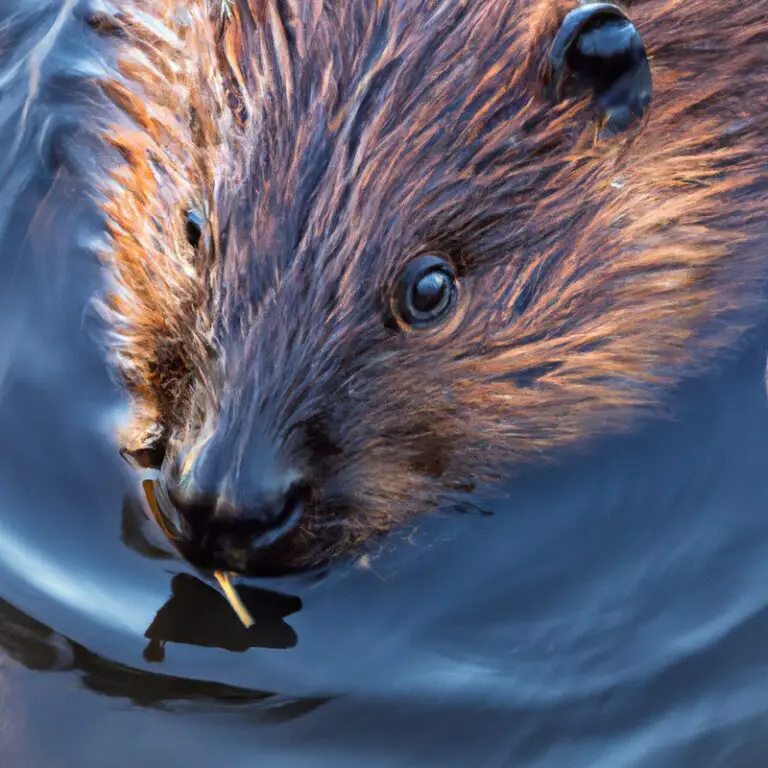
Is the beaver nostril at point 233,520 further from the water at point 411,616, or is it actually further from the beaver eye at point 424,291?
the beaver eye at point 424,291

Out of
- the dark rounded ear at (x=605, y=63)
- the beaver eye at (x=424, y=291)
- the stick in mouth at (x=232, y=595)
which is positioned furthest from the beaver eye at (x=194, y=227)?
the dark rounded ear at (x=605, y=63)

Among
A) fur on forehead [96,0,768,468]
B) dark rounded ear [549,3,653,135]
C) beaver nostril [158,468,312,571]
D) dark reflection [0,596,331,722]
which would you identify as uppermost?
dark rounded ear [549,3,653,135]

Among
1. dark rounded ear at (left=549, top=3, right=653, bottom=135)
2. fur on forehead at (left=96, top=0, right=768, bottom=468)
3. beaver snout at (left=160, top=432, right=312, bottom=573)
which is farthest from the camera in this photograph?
dark rounded ear at (left=549, top=3, right=653, bottom=135)

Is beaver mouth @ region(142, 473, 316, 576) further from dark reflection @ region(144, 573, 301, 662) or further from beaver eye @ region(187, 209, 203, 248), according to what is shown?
beaver eye @ region(187, 209, 203, 248)

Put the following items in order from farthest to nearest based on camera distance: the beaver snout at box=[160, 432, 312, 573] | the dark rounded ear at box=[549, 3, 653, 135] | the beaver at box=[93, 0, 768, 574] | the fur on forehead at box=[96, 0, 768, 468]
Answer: the dark rounded ear at box=[549, 3, 653, 135], the fur on forehead at box=[96, 0, 768, 468], the beaver at box=[93, 0, 768, 574], the beaver snout at box=[160, 432, 312, 573]

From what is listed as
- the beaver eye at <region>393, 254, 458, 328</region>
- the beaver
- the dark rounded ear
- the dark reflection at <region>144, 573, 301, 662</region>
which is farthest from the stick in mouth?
the dark rounded ear

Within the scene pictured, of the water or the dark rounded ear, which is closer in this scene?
the water

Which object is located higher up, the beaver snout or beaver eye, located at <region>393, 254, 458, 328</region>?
beaver eye, located at <region>393, 254, 458, 328</region>
